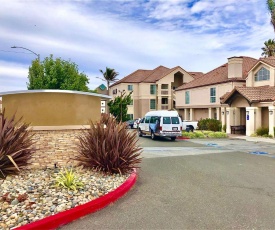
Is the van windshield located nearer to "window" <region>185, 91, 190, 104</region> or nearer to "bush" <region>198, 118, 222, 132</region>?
"bush" <region>198, 118, 222, 132</region>

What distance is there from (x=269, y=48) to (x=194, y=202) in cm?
5081

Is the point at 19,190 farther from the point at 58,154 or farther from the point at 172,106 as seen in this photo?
the point at 172,106

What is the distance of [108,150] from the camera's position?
9070 mm

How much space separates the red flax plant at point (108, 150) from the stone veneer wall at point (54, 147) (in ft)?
1.91

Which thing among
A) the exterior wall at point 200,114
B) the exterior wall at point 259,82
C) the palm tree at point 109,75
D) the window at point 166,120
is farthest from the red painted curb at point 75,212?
the palm tree at point 109,75

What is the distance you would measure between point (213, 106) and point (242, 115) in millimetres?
6800

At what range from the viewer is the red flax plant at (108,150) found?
349 inches

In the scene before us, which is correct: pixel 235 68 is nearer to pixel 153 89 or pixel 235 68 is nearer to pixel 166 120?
pixel 166 120

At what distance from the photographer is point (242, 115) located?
32.0 m

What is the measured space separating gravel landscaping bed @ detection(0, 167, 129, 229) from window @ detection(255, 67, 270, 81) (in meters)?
25.2

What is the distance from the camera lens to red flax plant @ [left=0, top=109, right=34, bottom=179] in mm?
7523

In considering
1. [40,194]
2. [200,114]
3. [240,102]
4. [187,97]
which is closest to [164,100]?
[187,97]

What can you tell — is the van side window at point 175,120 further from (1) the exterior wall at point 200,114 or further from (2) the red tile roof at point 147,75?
(2) the red tile roof at point 147,75

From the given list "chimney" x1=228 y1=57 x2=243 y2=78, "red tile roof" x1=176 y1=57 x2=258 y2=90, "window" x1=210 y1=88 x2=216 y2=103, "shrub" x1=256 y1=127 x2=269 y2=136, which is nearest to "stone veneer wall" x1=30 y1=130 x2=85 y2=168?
"shrub" x1=256 y1=127 x2=269 y2=136
